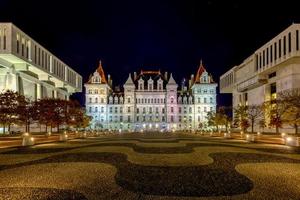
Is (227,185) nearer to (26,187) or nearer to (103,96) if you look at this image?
(26,187)

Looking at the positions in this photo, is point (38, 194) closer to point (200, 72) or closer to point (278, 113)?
point (278, 113)

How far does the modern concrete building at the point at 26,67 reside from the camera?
59719mm

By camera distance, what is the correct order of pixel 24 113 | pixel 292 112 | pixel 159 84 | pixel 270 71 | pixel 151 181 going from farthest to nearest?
pixel 159 84 < pixel 270 71 < pixel 24 113 < pixel 292 112 < pixel 151 181

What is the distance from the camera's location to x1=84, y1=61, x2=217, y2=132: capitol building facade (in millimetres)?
114812

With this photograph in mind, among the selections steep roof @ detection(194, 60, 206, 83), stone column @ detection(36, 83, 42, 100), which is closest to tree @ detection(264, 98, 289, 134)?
stone column @ detection(36, 83, 42, 100)

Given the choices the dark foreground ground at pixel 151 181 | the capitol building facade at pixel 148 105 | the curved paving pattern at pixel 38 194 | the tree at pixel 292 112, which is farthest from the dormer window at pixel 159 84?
the curved paving pattern at pixel 38 194

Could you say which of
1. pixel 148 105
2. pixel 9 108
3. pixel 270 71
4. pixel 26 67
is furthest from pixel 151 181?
pixel 148 105

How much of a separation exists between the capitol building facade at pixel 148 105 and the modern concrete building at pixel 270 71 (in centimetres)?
1538

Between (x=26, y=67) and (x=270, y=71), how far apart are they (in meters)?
55.9

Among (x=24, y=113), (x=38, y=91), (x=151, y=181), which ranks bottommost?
(x=151, y=181)

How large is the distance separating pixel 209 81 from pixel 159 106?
2137cm

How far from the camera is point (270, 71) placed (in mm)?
72938

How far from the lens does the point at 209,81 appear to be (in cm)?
11762

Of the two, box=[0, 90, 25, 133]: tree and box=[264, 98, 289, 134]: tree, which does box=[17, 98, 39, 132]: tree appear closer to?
box=[0, 90, 25, 133]: tree
